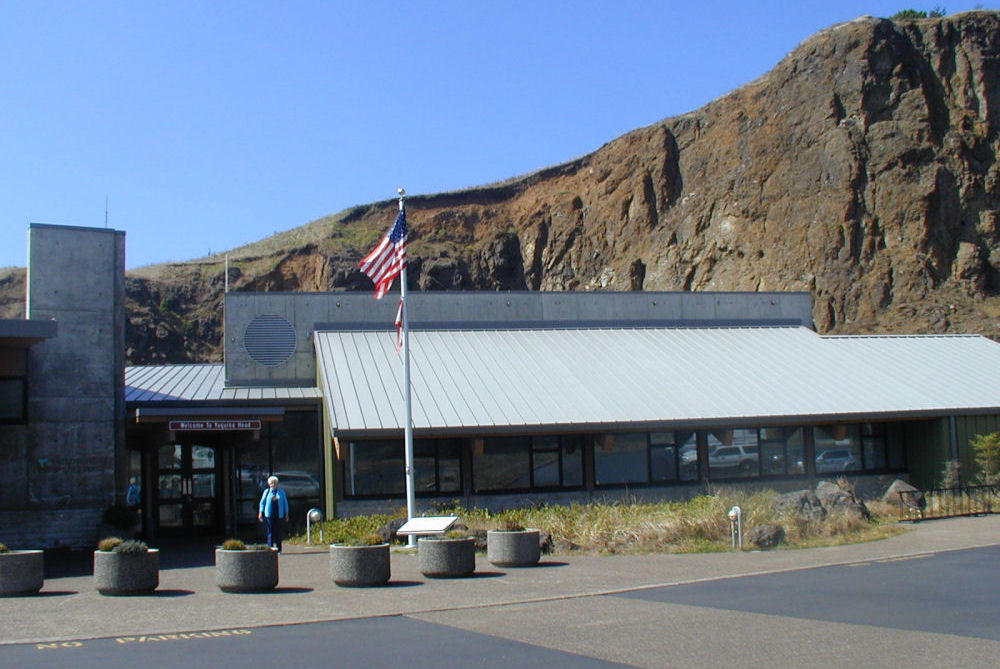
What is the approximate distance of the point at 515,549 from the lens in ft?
54.5

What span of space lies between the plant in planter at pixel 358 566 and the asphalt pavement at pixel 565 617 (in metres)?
0.24

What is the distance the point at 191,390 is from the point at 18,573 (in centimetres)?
1313

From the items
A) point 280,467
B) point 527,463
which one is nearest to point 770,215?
point 527,463

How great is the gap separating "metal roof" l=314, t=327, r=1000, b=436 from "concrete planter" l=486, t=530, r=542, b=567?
668 centimetres

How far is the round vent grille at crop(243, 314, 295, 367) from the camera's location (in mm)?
28906

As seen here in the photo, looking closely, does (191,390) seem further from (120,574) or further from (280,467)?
(120,574)

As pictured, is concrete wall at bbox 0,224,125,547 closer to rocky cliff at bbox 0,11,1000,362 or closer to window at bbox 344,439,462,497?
window at bbox 344,439,462,497

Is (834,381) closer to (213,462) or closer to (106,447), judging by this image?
(213,462)

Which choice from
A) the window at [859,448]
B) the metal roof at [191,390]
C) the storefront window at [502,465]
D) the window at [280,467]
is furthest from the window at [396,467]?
the window at [859,448]

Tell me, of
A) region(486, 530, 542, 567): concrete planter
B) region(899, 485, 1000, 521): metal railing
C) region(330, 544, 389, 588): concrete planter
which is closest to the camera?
region(330, 544, 389, 588): concrete planter

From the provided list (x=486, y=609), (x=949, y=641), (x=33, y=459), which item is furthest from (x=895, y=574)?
(x=33, y=459)

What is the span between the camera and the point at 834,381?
28.8 m

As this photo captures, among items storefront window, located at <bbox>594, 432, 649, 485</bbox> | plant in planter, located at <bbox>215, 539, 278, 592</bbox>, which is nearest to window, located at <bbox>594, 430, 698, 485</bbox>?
storefront window, located at <bbox>594, 432, 649, 485</bbox>

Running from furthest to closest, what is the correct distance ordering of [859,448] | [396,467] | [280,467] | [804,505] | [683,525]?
[859,448] < [280,467] < [396,467] < [804,505] < [683,525]
